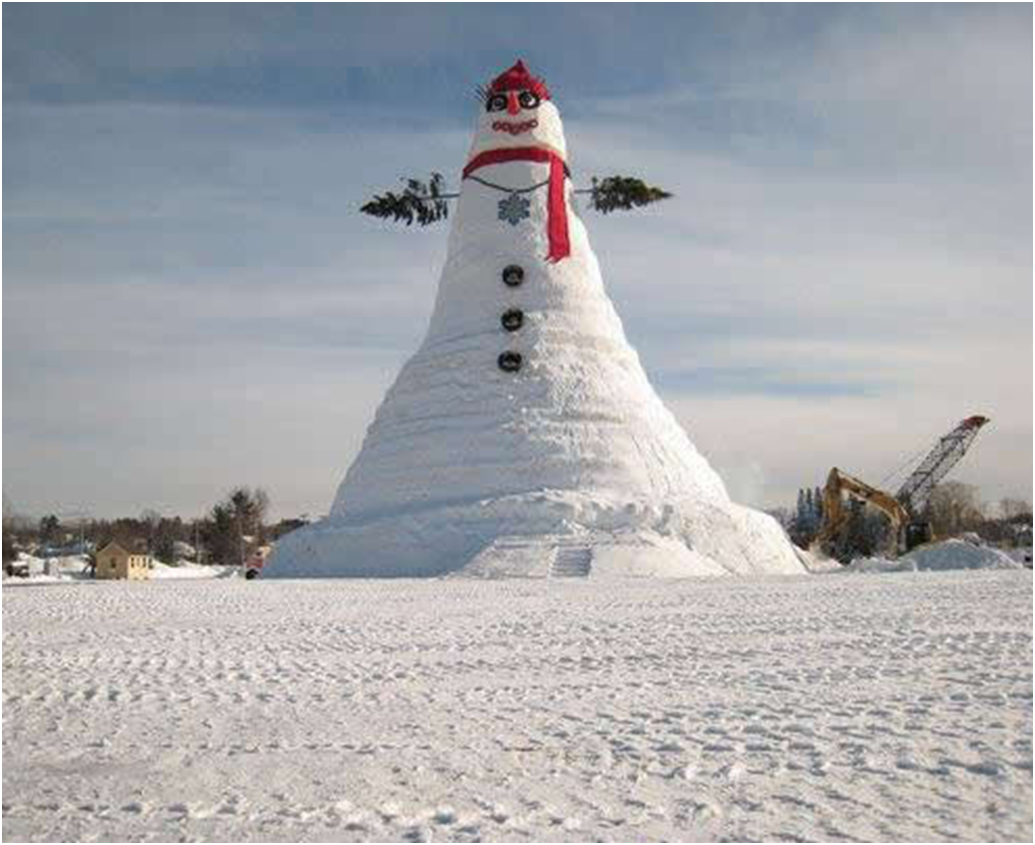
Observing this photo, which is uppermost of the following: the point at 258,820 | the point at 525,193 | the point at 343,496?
the point at 525,193

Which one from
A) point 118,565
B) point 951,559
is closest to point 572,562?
point 951,559

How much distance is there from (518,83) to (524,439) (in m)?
10.3

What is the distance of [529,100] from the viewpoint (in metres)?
27.4

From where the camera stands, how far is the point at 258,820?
452 centimetres

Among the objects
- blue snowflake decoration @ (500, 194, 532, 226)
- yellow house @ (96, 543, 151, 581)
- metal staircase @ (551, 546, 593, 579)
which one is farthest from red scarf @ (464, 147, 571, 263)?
yellow house @ (96, 543, 151, 581)

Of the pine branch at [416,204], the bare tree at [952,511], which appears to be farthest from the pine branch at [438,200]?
the bare tree at [952,511]

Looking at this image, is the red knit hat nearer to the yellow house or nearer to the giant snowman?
the giant snowman

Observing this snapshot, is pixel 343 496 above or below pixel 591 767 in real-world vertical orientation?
above

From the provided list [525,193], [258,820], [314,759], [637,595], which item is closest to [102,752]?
[314,759]

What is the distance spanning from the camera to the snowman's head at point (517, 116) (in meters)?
27.3

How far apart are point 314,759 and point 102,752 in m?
1.16

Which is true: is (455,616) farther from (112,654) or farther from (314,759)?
(314,759)

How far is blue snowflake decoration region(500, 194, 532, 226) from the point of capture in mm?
27266

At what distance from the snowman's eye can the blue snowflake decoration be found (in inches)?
94.9
